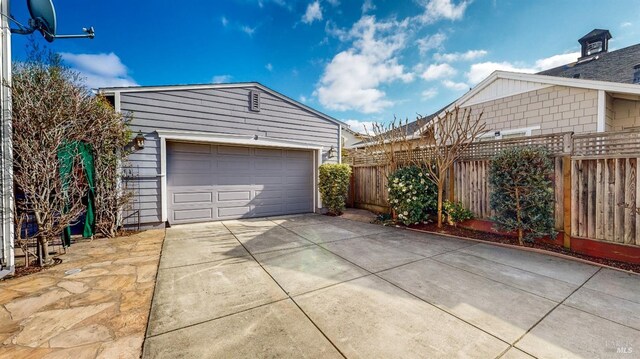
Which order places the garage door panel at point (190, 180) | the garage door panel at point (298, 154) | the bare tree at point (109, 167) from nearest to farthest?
the bare tree at point (109, 167), the garage door panel at point (190, 180), the garage door panel at point (298, 154)

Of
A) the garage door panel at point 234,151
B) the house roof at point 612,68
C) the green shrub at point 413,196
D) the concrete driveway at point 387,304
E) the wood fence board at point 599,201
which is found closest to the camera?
the concrete driveway at point 387,304

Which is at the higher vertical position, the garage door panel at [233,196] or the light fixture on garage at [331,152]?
the light fixture on garage at [331,152]

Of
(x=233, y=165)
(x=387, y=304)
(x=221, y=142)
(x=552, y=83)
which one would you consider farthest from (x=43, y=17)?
(x=552, y=83)

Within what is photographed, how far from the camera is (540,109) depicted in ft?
20.6

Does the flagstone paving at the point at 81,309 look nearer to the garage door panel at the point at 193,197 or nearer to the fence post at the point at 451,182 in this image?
the garage door panel at the point at 193,197

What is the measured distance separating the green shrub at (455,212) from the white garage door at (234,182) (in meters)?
3.92

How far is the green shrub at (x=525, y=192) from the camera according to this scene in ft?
12.4

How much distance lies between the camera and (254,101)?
6.48 m

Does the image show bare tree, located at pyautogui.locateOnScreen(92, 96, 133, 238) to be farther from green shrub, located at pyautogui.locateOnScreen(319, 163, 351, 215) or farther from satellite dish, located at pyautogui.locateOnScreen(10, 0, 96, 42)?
green shrub, located at pyautogui.locateOnScreen(319, 163, 351, 215)

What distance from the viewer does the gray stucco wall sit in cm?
527

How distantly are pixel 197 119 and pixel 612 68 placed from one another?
12.3m

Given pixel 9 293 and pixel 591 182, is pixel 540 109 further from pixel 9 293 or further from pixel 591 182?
pixel 9 293

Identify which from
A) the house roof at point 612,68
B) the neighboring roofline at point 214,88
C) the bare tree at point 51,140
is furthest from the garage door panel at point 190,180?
the house roof at point 612,68

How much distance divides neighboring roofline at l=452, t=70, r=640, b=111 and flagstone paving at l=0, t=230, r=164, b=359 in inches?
353
